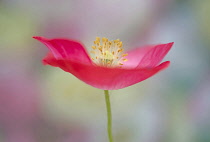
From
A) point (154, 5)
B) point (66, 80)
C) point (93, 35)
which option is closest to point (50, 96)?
point (66, 80)

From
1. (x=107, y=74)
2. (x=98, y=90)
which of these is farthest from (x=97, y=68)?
(x=98, y=90)

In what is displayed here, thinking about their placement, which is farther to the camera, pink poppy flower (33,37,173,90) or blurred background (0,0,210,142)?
blurred background (0,0,210,142)

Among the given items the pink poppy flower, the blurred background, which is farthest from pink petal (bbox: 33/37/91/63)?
the blurred background

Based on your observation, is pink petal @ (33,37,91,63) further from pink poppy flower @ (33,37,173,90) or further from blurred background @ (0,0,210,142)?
blurred background @ (0,0,210,142)

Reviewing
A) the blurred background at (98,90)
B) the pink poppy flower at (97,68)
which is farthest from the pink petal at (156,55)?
the blurred background at (98,90)

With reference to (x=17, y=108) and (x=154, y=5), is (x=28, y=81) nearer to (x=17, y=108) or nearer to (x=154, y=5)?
(x=17, y=108)

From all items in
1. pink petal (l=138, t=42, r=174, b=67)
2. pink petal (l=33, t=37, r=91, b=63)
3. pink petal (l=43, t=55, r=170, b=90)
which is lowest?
pink petal (l=43, t=55, r=170, b=90)
